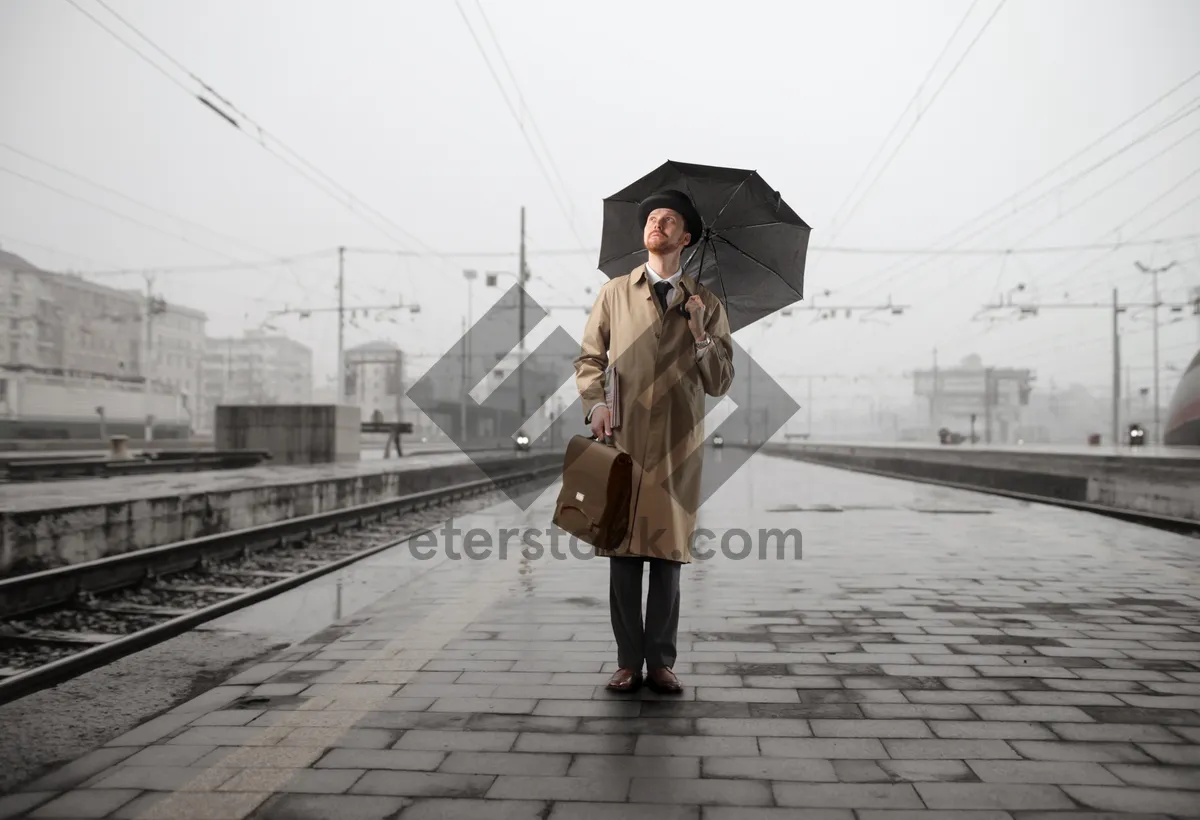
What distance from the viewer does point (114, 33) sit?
1016 centimetres

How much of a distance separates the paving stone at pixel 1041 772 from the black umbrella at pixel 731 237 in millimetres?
2361

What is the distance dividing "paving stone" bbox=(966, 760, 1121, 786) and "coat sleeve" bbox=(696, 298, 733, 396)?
61.9 inches

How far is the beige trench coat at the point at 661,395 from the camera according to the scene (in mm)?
3357

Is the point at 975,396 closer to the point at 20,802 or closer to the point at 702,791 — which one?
the point at 702,791

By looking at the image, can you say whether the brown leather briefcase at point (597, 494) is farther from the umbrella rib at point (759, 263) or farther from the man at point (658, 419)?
the umbrella rib at point (759, 263)

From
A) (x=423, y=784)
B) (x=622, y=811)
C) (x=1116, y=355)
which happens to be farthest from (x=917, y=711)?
(x=1116, y=355)

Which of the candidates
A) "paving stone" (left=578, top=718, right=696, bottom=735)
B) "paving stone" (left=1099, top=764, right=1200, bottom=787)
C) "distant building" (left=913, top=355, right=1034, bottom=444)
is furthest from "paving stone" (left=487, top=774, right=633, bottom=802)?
"distant building" (left=913, top=355, right=1034, bottom=444)

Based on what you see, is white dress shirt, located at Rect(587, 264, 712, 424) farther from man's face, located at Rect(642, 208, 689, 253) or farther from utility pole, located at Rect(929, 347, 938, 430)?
utility pole, located at Rect(929, 347, 938, 430)

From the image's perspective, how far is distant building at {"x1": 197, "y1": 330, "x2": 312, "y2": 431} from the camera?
8894cm

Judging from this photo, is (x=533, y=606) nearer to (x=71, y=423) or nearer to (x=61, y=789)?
(x=61, y=789)

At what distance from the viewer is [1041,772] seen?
8.51 ft

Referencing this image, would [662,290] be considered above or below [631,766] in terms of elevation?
above

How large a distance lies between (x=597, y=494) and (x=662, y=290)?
906mm

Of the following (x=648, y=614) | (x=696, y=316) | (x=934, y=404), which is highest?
(x=934, y=404)
